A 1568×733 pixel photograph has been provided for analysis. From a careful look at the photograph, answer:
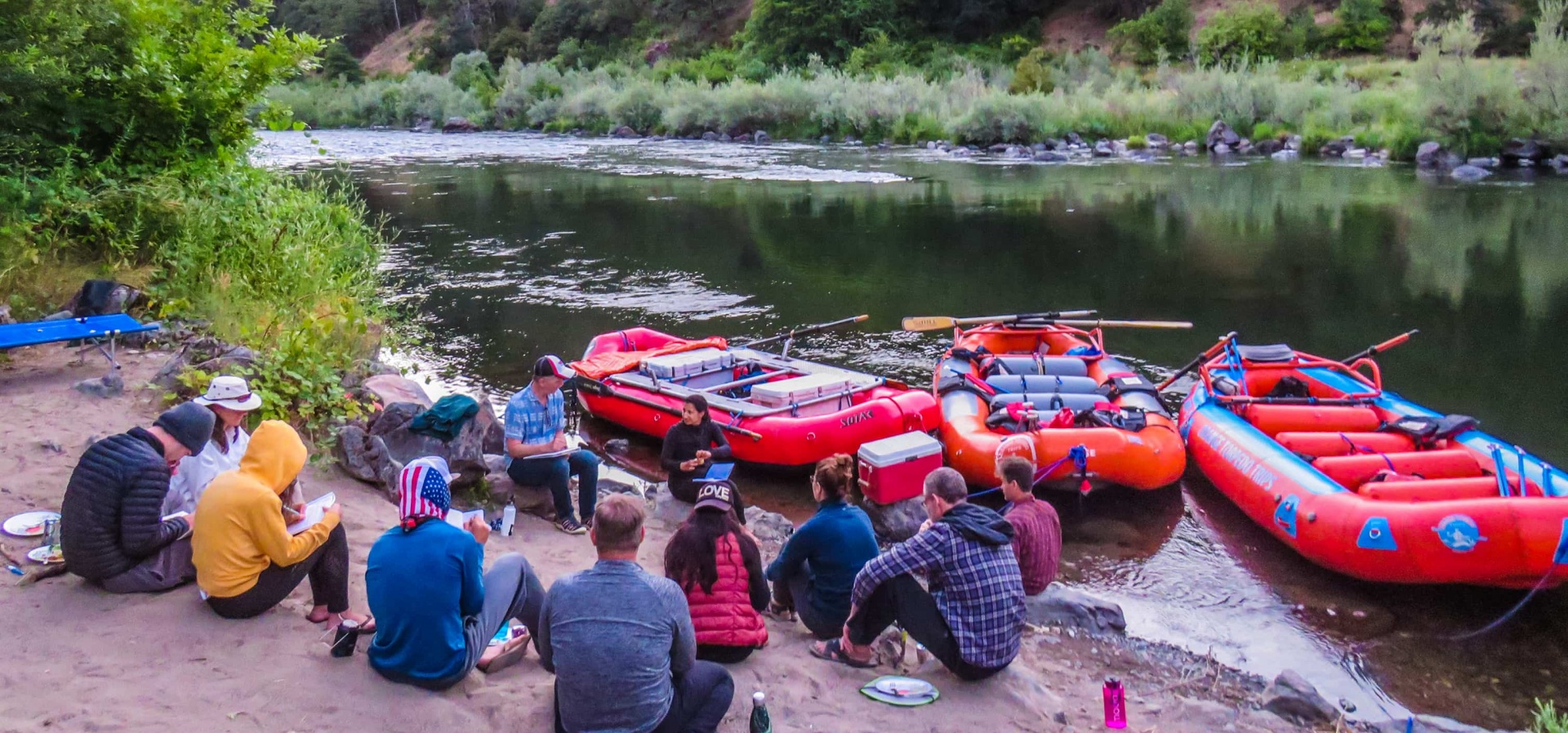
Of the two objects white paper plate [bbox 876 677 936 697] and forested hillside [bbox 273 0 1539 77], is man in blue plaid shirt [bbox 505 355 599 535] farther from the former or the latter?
forested hillside [bbox 273 0 1539 77]

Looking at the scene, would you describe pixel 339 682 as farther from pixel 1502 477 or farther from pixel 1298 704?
pixel 1502 477

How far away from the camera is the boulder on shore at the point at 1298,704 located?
15.2 ft

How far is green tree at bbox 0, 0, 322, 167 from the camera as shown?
28.8 ft

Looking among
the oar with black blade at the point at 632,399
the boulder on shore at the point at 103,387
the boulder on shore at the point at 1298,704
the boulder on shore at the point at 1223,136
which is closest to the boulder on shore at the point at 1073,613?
the boulder on shore at the point at 1298,704

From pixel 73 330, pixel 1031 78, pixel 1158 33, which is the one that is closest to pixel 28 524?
pixel 73 330

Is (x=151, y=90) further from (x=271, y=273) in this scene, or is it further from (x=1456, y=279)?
(x=1456, y=279)

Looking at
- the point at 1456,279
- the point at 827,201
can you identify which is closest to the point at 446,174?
the point at 827,201

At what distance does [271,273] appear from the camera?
943 centimetres

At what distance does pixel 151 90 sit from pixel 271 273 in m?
1.79

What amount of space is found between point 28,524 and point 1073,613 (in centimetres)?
475

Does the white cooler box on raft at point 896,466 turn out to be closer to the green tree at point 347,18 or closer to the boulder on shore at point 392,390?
the boulder on shore at point 392,390

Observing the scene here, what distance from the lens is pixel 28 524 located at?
4.77 m

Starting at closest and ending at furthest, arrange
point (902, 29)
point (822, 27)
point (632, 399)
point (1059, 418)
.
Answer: point (1059, 418), point (632, 399), point (822, 27), point (902, 29)

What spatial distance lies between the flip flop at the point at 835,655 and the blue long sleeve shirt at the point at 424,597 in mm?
1458
